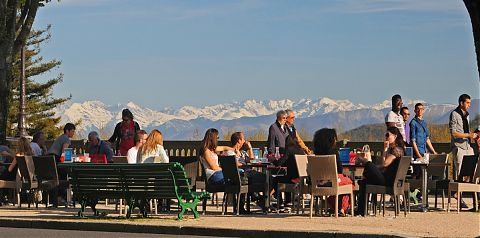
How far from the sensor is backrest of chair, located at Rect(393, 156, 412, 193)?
25766mm

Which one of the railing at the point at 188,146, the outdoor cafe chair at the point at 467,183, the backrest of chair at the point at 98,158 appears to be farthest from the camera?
the railing at the point at 188,146

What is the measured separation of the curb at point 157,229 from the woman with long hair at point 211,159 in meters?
3.23

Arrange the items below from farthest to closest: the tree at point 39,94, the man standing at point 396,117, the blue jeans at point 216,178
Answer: the tree at point 39,94, the man standing at point 396,117, the blue jeans at point 216,178

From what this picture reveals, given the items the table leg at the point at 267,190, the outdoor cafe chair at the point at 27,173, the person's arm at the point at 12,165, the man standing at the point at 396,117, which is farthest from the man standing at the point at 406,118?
the person's arm at the point at 12,165

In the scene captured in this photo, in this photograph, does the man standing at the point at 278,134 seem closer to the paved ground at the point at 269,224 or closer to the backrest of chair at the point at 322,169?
the paved ground at the point at 269,224

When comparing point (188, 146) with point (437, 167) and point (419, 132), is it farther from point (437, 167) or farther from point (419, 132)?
point (437, 167)

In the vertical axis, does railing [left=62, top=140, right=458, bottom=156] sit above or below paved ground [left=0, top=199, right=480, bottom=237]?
above

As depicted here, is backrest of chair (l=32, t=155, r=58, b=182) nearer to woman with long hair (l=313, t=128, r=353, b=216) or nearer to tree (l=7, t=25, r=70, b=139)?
woman with long hair (l=313, t=128, r=353, b=216)

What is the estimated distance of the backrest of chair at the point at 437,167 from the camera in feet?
95.2

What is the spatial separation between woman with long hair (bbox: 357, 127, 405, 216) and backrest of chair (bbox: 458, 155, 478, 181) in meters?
1.48

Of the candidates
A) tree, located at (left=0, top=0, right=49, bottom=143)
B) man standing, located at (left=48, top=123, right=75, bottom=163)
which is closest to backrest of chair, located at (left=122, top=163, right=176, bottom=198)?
man standing, located at (left=48, top=123, right=75, bottom=163)

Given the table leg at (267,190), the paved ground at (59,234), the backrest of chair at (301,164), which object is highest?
the backrest of chair at (301,164)

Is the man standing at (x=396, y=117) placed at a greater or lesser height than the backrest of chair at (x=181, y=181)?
greater

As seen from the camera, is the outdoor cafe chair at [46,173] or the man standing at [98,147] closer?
the outdoor cafe chair at [46,173]
